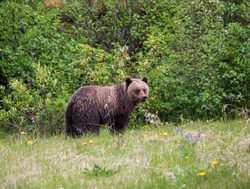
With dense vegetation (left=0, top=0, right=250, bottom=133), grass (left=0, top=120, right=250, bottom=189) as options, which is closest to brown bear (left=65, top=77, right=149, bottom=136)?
dense vegetation (left=0, top=0, right=250, bottom=133)

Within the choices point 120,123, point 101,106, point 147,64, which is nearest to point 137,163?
point 101,106

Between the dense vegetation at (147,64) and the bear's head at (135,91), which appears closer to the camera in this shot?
the bear's head at (135,91)

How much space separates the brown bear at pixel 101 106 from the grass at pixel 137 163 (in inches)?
90.5

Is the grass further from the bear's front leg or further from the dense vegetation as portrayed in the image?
the dense vegetation

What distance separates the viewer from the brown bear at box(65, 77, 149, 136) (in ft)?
38.9

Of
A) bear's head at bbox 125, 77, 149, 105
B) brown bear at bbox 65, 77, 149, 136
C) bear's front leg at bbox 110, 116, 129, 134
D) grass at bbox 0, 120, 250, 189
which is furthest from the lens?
bear's head at bbox 125, 77, 149, 105

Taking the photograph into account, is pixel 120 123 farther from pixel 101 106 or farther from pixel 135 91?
pixel 135 91

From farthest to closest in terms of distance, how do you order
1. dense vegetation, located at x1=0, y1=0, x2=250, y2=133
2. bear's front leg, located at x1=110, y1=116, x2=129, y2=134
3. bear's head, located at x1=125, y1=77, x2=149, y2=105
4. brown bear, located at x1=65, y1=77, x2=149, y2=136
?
dense vegetation, located at x1=0, y1=0, x2=250, y2=133 → bear's head, located at x1=125, y1=77, x2=149, y2=105 → bear's front leg, located at x1=110, y1=116, x2=129, y2=134 → brown bear, located at x1=65, y1=77, x2=149, y2=136

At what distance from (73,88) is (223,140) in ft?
26.4

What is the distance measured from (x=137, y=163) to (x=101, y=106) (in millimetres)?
5144

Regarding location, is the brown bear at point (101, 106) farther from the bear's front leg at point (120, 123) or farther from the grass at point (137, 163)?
the grass at point (137, 163)

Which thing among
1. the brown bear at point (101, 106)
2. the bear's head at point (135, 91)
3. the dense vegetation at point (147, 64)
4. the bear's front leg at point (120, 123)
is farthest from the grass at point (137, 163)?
the dense vegetation at point (147, 64)

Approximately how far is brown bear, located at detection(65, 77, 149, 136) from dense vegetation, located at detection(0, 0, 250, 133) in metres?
1.43

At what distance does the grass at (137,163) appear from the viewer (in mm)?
6027
